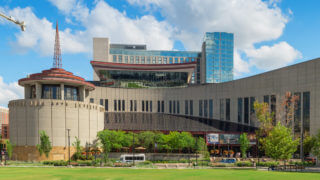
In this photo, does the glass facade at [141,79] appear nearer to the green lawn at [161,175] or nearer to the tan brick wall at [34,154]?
the tan brick wall at [34,154]

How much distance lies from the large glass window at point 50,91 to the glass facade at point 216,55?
424ft

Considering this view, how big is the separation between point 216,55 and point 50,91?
136326 millimetres

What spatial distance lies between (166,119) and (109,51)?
102 m

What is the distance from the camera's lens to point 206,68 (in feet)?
581

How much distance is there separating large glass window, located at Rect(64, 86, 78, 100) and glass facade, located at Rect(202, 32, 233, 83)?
125m

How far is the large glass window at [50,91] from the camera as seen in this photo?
57594mm

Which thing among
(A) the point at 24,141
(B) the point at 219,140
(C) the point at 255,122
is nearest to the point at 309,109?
(C) the point at 255,122

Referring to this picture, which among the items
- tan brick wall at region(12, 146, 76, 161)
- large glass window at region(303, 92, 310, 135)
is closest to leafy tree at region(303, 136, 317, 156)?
Answer: large glass window at region(303, 92, 310, 135)

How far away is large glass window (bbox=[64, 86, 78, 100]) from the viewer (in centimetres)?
5900

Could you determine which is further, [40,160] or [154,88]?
[154,88]

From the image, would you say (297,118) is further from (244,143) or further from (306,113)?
(244,143)

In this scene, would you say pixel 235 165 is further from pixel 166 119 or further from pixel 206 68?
pixel 206 68

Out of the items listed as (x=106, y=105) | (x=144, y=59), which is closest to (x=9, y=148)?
(x=106, y=105)

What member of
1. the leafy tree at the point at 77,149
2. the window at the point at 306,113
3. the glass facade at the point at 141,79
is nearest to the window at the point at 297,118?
the window at the point at 306,113
